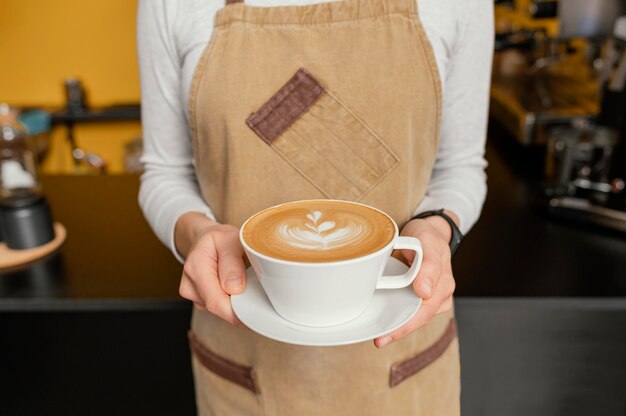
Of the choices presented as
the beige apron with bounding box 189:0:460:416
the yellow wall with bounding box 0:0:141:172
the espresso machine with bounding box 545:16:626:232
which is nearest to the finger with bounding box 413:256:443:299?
the beige apron with bounding box 189:0:460:416

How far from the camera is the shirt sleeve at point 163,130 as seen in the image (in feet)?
3.04

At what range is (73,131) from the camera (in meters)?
3.86

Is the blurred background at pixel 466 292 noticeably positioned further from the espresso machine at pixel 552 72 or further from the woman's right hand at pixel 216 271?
the woman's right hand at pixel 216 271

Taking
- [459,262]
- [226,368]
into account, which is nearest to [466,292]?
[459,262]

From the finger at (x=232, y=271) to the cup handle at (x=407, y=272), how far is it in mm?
174

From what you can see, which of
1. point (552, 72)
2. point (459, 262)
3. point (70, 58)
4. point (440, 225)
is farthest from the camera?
point (70, 58)

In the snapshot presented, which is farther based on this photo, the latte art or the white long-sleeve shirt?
the white long-sleeve shirt

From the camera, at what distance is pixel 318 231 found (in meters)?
A: 0.70

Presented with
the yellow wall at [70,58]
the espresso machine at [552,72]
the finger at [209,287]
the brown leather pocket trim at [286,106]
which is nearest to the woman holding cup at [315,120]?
the brown leather pocket trim at [286,106]

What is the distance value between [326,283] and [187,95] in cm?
46

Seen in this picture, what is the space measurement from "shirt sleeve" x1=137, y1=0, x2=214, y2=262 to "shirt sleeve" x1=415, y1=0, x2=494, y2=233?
429mm

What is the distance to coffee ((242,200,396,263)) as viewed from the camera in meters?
0.65

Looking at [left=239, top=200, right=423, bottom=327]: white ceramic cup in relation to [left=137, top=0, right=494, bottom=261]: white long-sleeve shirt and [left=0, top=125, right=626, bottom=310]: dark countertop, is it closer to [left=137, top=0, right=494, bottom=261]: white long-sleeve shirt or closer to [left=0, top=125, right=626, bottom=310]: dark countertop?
[left=137, top=0, right=494, bottom=261]: white long-sleeve shirt

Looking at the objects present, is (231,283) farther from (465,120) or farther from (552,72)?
(552,72)
